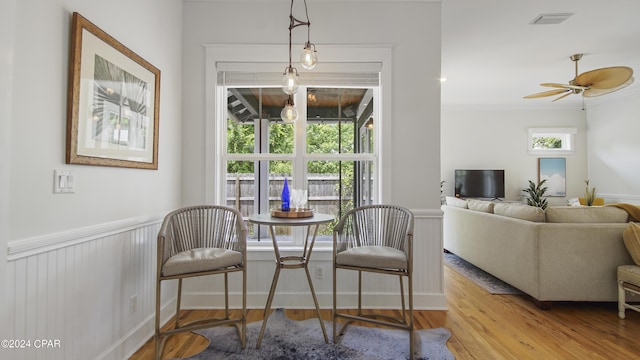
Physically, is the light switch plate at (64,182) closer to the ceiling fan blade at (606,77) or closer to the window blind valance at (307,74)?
the window blind valance at (307,74)

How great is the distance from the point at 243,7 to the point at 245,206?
71.8 inches

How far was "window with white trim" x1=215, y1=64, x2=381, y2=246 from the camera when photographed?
2.76 m

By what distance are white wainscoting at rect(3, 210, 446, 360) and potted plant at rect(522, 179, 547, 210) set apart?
174 inches

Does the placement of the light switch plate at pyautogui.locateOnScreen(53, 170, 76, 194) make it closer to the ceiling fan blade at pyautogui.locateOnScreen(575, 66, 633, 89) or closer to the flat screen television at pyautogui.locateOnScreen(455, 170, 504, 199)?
the ceiling fan blade at pyautogui.locateOnScreen(575, 66, 633, 89)

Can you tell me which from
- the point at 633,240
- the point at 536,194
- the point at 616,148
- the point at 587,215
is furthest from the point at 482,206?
the point at 616,148

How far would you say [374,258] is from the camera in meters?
1.90

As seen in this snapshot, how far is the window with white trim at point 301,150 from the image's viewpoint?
276cm

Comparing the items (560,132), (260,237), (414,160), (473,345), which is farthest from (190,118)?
(560,132)

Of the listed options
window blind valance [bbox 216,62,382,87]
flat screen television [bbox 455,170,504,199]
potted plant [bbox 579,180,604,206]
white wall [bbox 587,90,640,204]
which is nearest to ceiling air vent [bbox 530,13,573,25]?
window blind valance [bbox 216,62,382,87]

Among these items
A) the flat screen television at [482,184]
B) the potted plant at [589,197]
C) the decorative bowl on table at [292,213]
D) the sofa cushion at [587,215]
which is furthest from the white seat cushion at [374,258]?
the potted plant at [589,197]

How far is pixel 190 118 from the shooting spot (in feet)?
8.60

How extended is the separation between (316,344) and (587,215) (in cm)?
260

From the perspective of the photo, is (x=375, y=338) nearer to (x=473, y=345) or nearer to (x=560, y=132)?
(x=473, y=345)

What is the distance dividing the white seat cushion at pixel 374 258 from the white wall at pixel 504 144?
467cm
